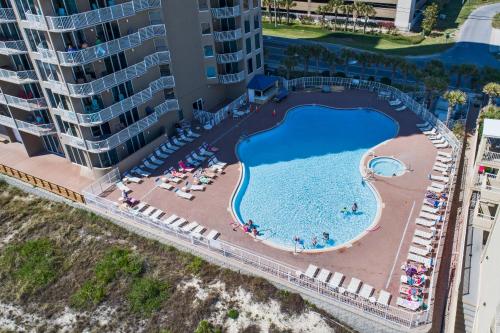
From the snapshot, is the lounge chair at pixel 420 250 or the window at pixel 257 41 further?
the window at pixel 257 41

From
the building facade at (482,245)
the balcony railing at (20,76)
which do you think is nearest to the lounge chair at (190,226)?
the building facade at (482,245)

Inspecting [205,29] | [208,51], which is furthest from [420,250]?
[205,29]

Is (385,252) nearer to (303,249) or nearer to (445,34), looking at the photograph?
(303,249)

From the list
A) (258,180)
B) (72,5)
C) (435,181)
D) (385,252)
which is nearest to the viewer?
(385,252)

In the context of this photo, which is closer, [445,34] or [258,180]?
[258,180]

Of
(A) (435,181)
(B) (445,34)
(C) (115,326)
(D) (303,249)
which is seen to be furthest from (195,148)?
(B) (445,34)

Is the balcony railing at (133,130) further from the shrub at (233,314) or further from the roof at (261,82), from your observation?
the shrub at (233,314)

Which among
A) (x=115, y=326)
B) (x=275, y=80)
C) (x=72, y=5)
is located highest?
(x=72, y=5)
